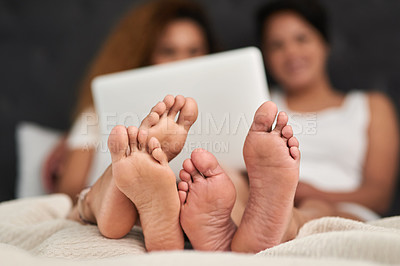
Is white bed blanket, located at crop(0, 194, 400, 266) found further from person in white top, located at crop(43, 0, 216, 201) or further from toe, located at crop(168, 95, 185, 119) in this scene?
person in white top, located at crop(43, 0, 216, 201)

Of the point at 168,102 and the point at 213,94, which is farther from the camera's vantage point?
the point at 213,94

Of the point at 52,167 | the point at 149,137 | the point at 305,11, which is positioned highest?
the point at 305,11

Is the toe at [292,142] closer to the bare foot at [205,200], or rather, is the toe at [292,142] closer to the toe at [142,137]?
the bare foot at [205,200]

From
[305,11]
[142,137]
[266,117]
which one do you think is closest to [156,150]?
[142,137]

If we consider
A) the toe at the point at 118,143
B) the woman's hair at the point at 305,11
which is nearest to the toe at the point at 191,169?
the toe at the point at 118,143

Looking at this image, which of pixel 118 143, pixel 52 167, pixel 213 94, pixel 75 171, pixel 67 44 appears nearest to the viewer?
pixel 118 143

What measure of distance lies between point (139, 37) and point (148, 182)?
112cm

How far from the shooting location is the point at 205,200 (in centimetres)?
62

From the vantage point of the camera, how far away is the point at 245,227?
64cm

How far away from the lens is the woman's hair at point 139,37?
5.26 feet

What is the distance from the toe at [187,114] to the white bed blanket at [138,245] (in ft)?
0.76

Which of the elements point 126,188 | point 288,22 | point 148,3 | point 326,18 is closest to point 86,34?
point 148,3

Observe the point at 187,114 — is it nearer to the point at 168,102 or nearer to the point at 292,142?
the point at 168,102

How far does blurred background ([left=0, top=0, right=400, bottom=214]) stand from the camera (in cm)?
174
